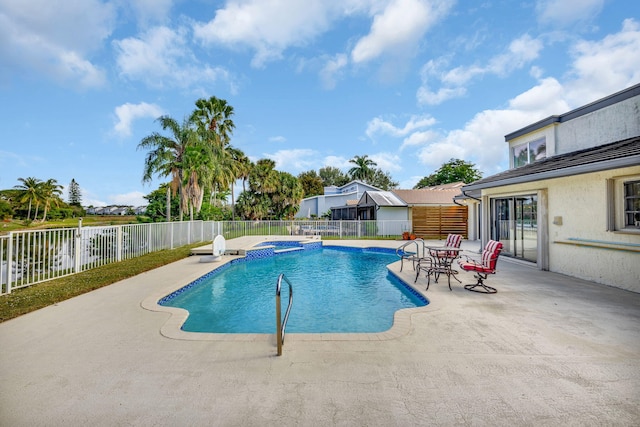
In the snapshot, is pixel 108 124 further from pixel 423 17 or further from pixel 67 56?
pixel 423 17

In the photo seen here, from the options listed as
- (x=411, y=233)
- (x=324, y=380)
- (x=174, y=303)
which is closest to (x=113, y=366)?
(x=324, y=380)

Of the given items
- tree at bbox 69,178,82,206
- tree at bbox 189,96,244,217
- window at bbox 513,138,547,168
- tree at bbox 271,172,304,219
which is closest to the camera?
window at bbox 513,138,547,168

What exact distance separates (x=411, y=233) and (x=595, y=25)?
13.4 metres

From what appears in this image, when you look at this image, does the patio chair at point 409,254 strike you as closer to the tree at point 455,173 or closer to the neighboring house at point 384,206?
the neighboring house at point 384,206

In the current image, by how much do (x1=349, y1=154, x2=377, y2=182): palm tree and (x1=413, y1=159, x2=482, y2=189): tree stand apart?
11359 millimetres

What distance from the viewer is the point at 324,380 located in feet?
9.66

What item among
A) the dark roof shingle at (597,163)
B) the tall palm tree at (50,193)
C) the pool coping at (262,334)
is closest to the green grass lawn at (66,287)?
the pool coping at (262,334)

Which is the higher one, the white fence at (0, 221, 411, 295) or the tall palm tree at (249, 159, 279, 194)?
the tall palm tree at (249, 159, 279, 194)

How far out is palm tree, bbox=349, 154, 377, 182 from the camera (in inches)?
2044

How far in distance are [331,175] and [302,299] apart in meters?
57.7

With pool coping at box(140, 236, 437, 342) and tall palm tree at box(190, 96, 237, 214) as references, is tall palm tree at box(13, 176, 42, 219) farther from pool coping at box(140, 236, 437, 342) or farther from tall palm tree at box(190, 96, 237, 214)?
pool coping at box(140, 236, 437, 342)

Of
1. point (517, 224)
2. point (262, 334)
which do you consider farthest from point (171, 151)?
point (517, 224)

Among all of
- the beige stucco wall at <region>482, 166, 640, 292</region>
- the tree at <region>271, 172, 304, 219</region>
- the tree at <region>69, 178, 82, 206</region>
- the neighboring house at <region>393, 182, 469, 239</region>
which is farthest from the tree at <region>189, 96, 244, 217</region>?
the tree at <region>69, 178, 82, 206</region>

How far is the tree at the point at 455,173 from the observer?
4824 cm
